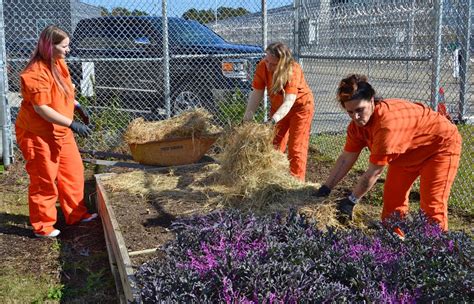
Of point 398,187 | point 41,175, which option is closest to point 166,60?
point 41,175

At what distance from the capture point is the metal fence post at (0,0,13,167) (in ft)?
23.4

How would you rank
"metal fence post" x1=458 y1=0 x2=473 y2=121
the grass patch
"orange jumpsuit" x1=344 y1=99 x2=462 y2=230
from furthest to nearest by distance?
"metal fence post" x1=458 y1=0 x2=473 y2=121
the grass patch
"orange jumpsuit" x1=344 y1=99 x2=462 y2=230

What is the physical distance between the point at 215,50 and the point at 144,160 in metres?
3.45

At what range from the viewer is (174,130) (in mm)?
6023

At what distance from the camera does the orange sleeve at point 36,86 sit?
15.0 ft

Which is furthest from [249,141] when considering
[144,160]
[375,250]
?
[375,250]

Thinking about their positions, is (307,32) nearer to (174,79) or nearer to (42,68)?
(174,79)

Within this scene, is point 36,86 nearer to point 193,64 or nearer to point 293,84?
point 293,84

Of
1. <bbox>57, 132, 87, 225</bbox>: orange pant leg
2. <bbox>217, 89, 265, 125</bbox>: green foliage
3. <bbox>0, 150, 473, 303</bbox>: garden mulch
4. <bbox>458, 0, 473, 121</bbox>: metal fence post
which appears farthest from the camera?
<bbox>217, 89, 265, 125</bbox>: green foliage

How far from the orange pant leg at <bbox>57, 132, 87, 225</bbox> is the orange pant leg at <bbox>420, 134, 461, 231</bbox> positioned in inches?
128

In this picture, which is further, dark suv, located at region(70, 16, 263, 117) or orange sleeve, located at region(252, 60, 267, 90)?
dark suv, located at region(70, 16, 263, 117)

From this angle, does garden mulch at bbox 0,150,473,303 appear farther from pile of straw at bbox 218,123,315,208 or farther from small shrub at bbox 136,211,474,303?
small shrub at bbox 136,211,474,303

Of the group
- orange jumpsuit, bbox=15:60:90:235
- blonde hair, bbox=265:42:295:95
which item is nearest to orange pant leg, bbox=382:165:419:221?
blonde hair, bbox=265:42:295:95

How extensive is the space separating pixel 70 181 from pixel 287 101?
2291mm
